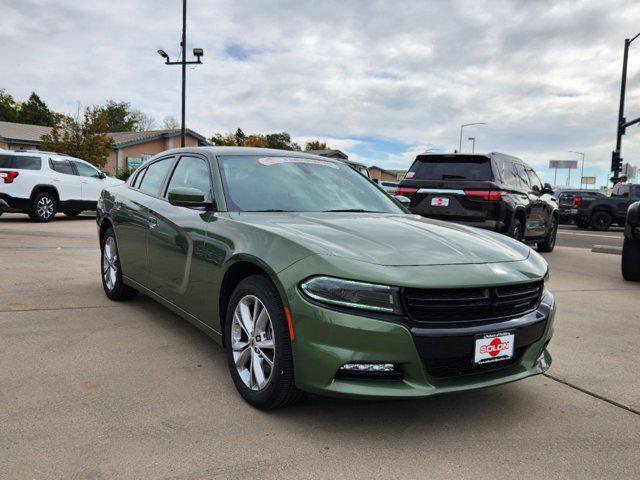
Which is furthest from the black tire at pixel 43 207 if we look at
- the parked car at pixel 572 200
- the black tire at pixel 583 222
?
the black tire at pixel 583 222

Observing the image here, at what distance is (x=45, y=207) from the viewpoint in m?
14.8

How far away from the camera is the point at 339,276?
2639 mm

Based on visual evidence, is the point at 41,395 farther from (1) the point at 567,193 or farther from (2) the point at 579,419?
(1) the point at 567,193

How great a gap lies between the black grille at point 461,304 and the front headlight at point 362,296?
7 centimetres

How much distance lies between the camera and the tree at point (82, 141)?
33.9 meters

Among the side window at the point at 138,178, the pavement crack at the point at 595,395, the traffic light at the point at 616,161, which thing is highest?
the traffic light at the point at 616,161

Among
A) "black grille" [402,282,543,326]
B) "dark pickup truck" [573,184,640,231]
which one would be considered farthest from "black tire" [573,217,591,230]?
"black grille" [402,282,543,326]

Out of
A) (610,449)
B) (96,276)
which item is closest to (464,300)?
(610,449)

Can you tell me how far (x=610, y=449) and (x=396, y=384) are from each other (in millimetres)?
1108

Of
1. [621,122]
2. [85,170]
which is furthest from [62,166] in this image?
[621,122]

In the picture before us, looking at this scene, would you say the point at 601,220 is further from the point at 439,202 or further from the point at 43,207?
the point at 43,207

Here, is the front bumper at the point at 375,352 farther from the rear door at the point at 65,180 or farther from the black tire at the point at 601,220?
the black tire at the point at 601,220

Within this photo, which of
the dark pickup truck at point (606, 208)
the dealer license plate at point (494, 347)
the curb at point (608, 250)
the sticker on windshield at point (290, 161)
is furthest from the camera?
the dark pickup truck at point (606, 208)

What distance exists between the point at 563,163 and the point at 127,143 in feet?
377
